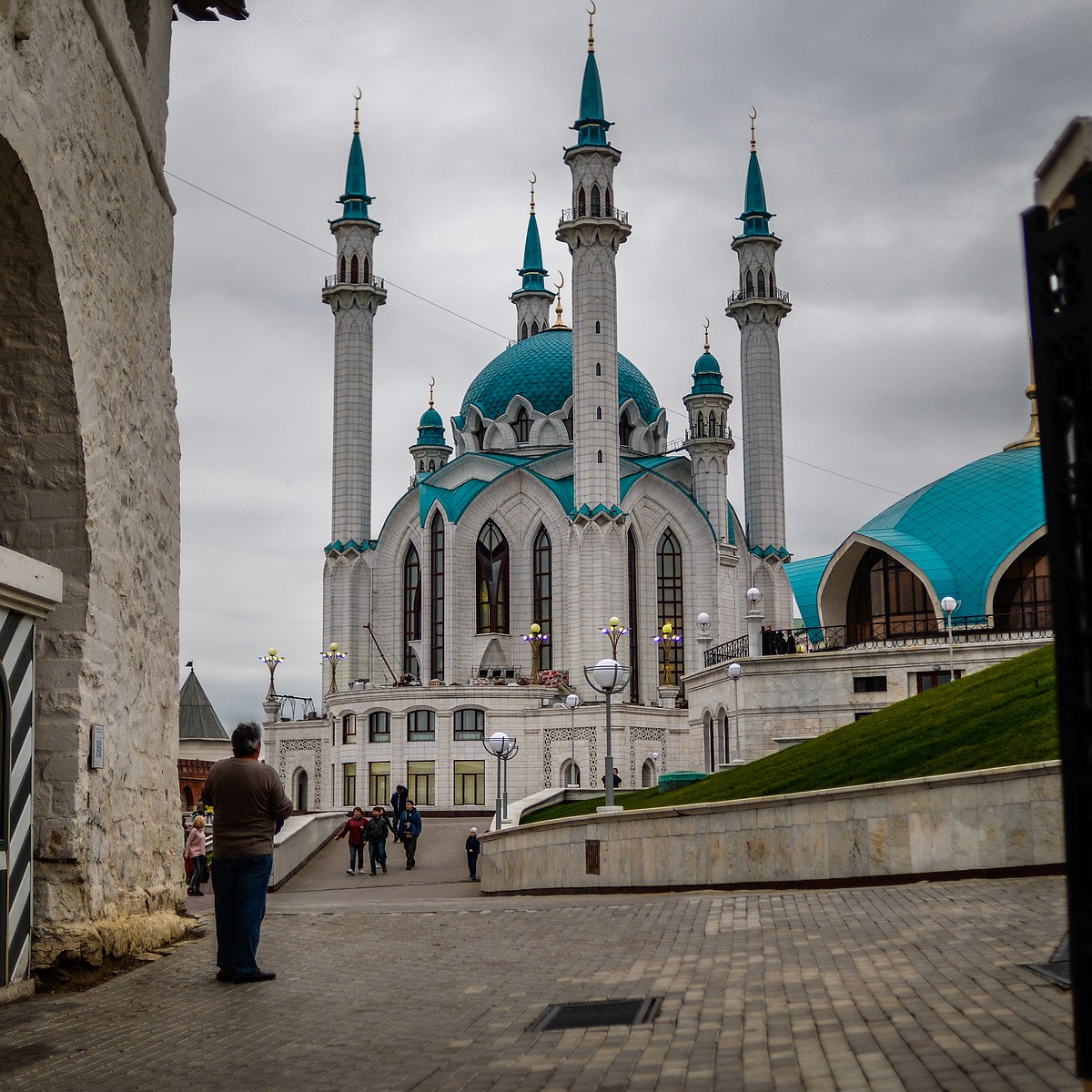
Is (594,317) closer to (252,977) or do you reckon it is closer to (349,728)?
(349,728)

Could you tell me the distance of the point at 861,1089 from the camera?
4539 millimetres

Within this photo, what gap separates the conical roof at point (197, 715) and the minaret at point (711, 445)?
81.9 feet

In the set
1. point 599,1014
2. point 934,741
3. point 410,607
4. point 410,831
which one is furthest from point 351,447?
point 599,1014

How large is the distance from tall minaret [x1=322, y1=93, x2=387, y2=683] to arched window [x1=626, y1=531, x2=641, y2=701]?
12196mm

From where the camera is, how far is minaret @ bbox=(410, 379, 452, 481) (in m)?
73.1

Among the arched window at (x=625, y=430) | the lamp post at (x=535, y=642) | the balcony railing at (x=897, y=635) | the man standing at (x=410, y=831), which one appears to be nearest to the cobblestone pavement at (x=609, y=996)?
the man standing at (x=410, y=831)

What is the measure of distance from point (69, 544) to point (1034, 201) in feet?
21.1

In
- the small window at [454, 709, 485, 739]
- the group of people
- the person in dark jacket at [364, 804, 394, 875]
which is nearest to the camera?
the person in dark jacket at [364, 804, 394, 875]

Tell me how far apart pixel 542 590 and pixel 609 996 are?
5239 cm

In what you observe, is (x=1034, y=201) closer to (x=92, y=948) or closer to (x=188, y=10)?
(x=92, y=948)

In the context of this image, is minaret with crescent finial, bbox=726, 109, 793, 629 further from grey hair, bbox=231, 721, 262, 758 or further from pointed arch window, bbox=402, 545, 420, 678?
grey hair, bbox=231, 721, 262, 758

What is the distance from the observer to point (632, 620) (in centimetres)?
5812

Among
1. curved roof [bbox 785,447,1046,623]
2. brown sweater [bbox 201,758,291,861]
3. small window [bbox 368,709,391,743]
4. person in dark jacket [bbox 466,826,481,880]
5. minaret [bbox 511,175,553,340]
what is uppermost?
minaret [bbox 511,175,553,340]

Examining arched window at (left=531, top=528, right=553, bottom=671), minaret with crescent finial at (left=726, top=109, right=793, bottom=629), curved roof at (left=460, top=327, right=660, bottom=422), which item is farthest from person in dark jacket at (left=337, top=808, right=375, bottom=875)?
curved roof at (left=460, top=327, right=660, bottom=422)
